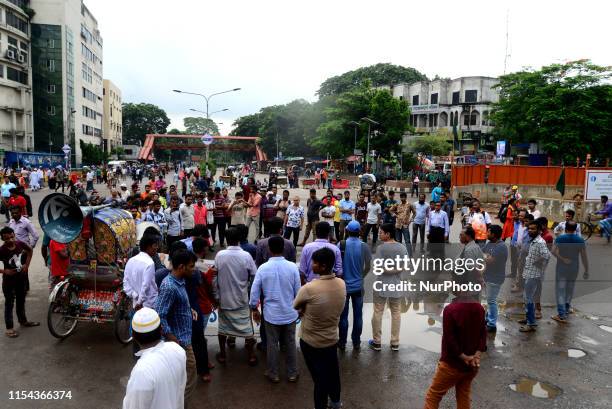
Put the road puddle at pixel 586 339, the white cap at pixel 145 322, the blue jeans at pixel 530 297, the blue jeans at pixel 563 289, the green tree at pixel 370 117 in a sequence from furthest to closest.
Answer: the green tree at pixel 370 117 → the blue jeans at pixel 563 289 → the blue jeans at pixel 530 297 → the road puddle at pixel 586 339 → the white cap at pixel 145 322

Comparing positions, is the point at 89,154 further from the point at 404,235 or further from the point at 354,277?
the point at 354,277

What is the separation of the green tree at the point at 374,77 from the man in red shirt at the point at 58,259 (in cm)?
6969

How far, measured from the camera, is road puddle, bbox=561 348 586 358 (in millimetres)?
5996

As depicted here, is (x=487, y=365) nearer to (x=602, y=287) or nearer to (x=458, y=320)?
(x=458, y=320)

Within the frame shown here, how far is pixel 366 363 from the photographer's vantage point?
5.68 meters

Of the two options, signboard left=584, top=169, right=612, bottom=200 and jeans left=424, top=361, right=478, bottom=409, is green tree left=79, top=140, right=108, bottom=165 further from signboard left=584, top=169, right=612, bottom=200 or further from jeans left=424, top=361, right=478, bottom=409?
jeans left=424, top=361, right=478, bottom=409

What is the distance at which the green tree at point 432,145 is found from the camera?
51.3m

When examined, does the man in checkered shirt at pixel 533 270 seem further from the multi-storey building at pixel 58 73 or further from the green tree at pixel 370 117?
the multi-storey building at pixel 58 73

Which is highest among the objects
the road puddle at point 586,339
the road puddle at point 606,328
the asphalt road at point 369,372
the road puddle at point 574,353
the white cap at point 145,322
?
the white cap at point 145,322

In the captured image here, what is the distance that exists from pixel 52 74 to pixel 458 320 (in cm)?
5833

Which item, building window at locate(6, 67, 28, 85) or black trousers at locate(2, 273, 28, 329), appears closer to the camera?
black trousers at locate(2, 273, 28, 329)

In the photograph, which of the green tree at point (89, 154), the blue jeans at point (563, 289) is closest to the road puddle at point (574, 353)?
the blue jeans at point (563, 289)

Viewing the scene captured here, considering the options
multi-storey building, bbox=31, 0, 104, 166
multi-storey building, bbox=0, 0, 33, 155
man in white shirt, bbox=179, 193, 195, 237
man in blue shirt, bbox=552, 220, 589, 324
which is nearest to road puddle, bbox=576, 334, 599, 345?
man in blue shirt, bbox=552, 220, 589, 324

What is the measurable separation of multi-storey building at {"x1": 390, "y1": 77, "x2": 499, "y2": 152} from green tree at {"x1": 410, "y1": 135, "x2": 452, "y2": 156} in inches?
231
